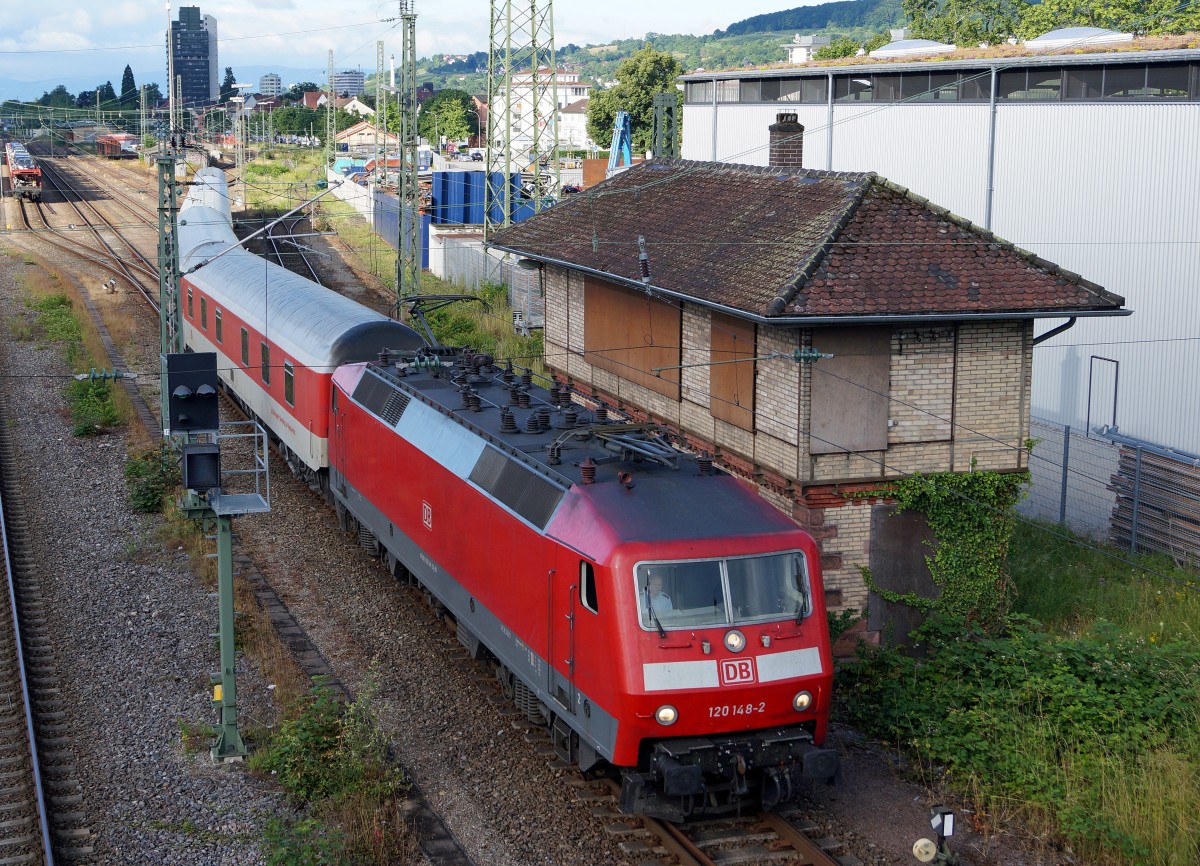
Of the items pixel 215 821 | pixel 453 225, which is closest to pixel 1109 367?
pixel 215 821

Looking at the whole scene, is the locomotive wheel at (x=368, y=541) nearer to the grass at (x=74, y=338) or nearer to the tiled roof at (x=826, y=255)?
the tiled roof at (x=826, y=255)

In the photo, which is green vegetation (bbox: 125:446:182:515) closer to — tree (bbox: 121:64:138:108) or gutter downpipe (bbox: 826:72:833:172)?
gutter downpipe (bbox: 826:72:833:172)

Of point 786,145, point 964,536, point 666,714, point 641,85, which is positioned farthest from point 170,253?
point 641,85

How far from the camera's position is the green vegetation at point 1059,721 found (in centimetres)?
1076

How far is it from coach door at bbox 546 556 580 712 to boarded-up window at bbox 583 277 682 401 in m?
6.85

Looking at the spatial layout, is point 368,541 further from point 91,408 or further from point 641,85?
point 641,85

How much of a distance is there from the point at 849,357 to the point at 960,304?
53.3 inches

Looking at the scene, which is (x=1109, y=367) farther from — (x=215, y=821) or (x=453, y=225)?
(x=453, y=225)

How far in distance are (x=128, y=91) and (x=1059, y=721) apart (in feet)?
590

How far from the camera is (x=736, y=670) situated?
10445 mm

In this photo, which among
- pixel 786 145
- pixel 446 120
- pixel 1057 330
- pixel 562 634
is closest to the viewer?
pixel 562 634

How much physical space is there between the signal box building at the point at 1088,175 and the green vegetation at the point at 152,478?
15365 mm

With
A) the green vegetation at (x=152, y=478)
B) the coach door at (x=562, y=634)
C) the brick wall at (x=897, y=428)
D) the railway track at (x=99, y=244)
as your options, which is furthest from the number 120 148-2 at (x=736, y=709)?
the railway track at (x=99, y=244)

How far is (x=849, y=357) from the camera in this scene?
14.9 metres
